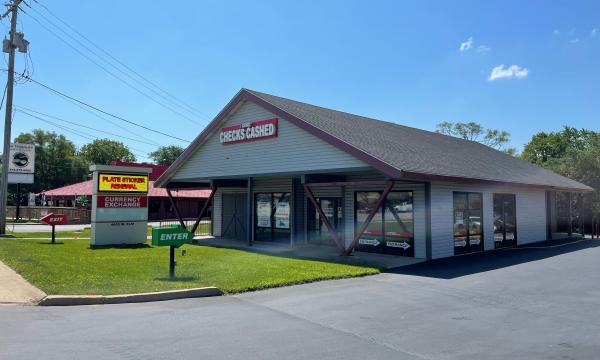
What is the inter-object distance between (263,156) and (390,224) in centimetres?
584

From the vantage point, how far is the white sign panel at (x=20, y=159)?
93.3 ft

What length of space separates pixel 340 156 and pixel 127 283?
8.31 metres

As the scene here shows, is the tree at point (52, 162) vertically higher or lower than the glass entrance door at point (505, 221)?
higher

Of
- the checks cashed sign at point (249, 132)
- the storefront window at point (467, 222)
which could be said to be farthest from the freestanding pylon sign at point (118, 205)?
the storefront window at point (467, 222)

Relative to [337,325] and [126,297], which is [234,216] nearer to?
[126,297]

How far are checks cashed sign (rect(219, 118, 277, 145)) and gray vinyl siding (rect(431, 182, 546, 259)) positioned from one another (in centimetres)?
670

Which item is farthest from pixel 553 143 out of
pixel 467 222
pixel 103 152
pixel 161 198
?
pixel 103 152

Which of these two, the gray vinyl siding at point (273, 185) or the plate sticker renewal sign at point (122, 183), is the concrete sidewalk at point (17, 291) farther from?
the gray vinyl siding at point (273, 185)

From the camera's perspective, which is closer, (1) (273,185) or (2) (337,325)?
(2) (337,325)

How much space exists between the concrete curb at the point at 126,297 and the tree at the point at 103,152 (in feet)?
290

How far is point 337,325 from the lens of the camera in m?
7.25

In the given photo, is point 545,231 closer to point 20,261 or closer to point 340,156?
point 340,156

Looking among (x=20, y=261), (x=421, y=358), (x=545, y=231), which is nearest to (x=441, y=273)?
(x=421, y=358)

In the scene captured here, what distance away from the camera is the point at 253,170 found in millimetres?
19594
